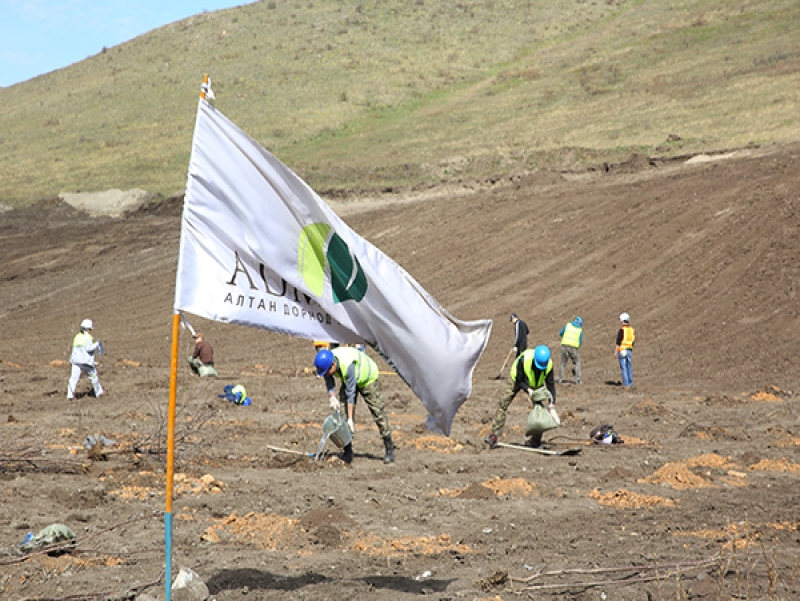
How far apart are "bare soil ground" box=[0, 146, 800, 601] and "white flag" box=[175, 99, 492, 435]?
1768 mm

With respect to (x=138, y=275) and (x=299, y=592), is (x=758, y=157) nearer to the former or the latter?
(x=138, y=275)

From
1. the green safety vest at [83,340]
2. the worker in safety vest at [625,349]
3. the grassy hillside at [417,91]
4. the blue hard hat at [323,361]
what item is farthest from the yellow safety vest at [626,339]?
the grassy hillside at [417,91]

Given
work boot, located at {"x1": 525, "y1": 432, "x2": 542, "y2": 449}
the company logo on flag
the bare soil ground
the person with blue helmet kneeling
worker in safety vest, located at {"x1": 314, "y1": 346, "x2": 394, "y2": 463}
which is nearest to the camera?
the company logo on flag

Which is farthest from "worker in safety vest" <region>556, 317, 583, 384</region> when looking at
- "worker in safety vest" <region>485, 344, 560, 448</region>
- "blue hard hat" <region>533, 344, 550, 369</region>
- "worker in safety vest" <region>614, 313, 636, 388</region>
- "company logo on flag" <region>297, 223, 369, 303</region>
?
"company logo on flag" <region>297, 223, 369, 303</region>

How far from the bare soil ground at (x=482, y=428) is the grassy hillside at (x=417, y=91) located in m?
6.98

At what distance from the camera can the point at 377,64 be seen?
64.4m

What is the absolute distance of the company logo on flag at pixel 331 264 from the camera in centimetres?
652

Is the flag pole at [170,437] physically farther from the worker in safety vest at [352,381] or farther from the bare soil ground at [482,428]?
the worker in safety vest at [352,381]

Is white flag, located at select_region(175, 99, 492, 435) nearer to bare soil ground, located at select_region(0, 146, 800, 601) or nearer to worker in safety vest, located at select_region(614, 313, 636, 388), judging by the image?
bare soil ground, located at select_region(0, 146, 800, 601)

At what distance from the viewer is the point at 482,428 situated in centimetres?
1483

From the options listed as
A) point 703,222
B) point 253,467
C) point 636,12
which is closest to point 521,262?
point 703,222

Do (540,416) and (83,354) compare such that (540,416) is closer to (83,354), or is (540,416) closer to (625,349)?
(625,349)

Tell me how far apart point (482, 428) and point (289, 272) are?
8946 mm

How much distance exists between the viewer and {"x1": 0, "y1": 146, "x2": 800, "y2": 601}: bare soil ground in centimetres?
748
